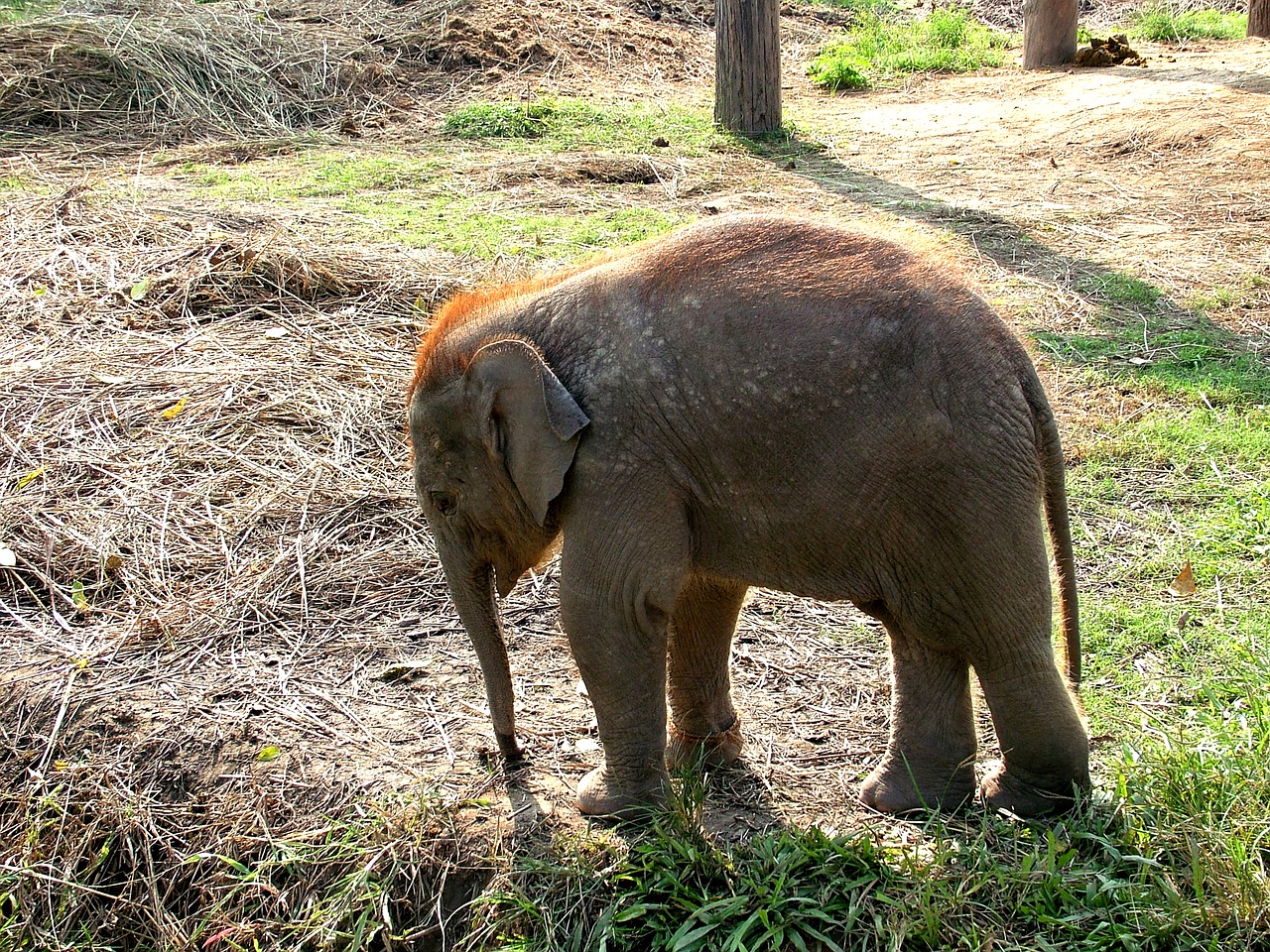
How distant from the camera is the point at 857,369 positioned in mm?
3066

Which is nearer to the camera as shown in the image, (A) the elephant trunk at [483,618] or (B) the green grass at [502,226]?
(A) the elephant trunk at [483,618]

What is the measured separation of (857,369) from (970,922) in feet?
4.69

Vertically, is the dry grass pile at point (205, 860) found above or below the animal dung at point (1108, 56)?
below

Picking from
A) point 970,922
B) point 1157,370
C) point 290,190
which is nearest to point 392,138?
point 290,190

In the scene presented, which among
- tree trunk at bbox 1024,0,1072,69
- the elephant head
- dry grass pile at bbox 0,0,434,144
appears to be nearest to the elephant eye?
the elephant head

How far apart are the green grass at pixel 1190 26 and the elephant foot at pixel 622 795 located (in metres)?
16.6

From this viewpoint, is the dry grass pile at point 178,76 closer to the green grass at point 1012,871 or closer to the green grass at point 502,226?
the green grass at point 502,226

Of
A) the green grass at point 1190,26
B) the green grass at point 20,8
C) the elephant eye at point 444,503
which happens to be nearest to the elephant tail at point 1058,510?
the elephant eye at point 444,503

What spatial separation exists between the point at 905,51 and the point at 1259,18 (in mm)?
4642

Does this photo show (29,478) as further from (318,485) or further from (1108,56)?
(1108,56)

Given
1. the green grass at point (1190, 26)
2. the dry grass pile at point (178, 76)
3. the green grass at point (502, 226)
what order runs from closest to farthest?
the green grass at point (502, 226) < the dry grass pile at point (178, 76) < the green grass at point (1190, 26)

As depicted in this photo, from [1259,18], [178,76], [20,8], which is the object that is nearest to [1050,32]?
[1259,18]

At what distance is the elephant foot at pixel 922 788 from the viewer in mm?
3604

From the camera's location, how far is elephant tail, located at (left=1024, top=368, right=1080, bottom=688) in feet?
10.5
